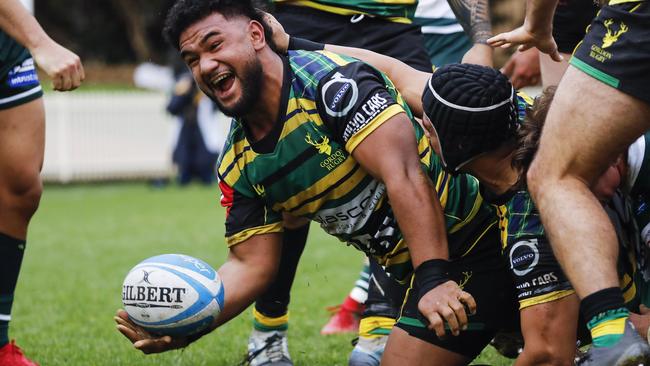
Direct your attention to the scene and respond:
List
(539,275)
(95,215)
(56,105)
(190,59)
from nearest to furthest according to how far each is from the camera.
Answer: (539,275), (190,59), (95,215), (56,105)

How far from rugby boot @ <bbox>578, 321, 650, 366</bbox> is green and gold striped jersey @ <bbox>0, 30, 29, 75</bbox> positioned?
9.88ft

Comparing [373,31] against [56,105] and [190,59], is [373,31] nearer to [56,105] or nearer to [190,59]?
[190,59]

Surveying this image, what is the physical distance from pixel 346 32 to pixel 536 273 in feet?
6.51

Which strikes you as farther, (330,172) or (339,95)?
(330,172)

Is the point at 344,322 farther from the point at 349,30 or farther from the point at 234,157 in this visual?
the point at 234,157

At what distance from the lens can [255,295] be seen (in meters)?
4.51

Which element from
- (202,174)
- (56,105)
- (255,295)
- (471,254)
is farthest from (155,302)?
(56,105)

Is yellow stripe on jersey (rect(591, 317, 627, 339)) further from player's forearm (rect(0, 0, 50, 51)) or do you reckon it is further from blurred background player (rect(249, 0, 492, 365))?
player's forearm (rect(0, 0, 50, 51))

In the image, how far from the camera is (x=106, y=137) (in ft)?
65.8

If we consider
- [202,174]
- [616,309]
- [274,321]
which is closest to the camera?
[616,309]

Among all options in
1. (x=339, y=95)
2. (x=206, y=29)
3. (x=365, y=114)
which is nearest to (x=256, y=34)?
(x=206, y=29)

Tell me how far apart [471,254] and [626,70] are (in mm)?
1168

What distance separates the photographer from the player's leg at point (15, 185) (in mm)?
5039

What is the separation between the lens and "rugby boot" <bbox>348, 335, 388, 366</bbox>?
4.99 meters
